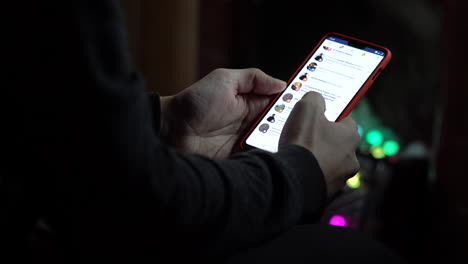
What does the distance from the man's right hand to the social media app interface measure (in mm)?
166

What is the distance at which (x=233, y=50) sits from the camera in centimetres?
227

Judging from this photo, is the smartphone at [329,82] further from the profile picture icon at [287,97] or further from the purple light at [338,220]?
the purple light at [338,220]

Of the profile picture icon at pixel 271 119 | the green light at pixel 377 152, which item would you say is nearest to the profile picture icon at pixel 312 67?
the profile picture icon at pixel 271 119

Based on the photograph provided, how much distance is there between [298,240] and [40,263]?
26 centimetres

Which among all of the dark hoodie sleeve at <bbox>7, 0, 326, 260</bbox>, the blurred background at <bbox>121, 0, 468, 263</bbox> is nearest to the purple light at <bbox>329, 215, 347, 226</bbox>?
the blurred background at <bbox>121, 0, 468, 263</bbox>

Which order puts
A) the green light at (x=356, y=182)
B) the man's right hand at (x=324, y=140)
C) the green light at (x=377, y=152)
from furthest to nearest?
1. the green light at (x=377, y=152)
2. the green light at (x=356, y=182)
3. the man's right hand at (x=324, y=140)

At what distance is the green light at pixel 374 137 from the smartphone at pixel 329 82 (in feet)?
3.20

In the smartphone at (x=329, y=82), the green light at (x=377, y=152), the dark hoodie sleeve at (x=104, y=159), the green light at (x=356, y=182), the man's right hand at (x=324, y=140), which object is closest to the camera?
the dark hoodie sleeve at (x=104, y=159)

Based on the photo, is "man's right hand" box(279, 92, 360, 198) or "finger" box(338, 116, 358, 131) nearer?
"man's right hand" box(279, 92, 360, 198)

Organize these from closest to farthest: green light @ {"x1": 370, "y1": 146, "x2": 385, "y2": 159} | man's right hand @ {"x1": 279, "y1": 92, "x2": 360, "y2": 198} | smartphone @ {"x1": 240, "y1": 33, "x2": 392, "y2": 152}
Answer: man's right hand @ {"x1": 279, "y1": 92, "x2": 360, "y2": 198}
smartphone @ {"x1": 240, "y1": 33, "x2": 392, "y2": 152}
green light @ {"x1": 370, "y1": 146, "x2": 385, "y2": 159}

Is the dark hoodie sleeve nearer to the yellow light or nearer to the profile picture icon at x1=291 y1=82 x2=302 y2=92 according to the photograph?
the profile picture icon at x1=291 y1=82 x2=302 y2=92

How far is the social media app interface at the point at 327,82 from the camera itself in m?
0.82

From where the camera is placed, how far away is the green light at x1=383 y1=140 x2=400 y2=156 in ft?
5.79

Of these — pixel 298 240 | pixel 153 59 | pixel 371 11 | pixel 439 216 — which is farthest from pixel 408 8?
pixel 298 240
